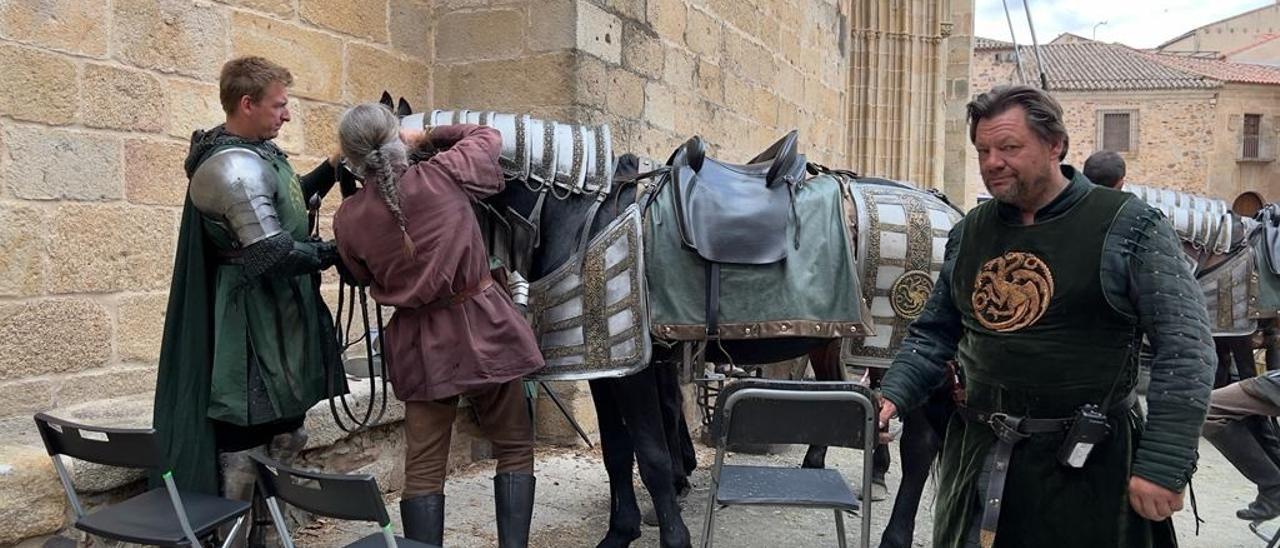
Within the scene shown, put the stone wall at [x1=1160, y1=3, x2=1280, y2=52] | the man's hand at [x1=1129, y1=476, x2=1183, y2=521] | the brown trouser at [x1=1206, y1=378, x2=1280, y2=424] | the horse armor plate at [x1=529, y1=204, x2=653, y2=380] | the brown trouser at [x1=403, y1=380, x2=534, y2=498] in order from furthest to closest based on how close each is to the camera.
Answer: the stone wall at [x1=1160, y1=3, x2=1280, y2=52] < the brown trouser at [x1=1206, y1=378, x2=1280, y2=424] < the horse armor plate at [x1=529, y1=204, x2=653, y2=380] < the brown trouser at [x1=403, y1=380, x2=534, y2=498] < the man's hand at [x1=1129, y1=476, x2=1183, y2=521]

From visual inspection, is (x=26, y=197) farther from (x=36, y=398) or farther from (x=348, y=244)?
(x=348, y=244)

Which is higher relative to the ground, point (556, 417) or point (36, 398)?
point (36, 398)

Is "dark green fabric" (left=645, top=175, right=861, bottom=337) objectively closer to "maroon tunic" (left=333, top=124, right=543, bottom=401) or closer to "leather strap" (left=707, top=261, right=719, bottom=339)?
"leather strap" (left=707, top=261, right=719, bottom=339)

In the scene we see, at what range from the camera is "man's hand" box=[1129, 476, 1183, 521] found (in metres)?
1.80

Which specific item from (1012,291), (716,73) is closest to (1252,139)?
(716,73)

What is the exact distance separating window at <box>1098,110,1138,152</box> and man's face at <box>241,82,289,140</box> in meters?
31.0

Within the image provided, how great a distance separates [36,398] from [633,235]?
7.28ft

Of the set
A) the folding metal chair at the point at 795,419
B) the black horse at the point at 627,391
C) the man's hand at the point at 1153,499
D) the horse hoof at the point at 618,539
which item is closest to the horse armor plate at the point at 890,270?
the black horse at the point at 627,391

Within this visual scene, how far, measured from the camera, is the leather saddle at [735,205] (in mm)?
3012

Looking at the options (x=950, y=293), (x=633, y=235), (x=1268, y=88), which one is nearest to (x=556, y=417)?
(x=633, y=235)

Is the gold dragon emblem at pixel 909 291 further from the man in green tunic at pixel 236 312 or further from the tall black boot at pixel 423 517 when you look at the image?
the man in green tunic at pixel 236 312

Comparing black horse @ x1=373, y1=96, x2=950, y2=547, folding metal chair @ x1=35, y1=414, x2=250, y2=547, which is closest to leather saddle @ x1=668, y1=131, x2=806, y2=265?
black horse @ x1=373, y1=96, x2=950, y2=547

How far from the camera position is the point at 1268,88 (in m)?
28.3

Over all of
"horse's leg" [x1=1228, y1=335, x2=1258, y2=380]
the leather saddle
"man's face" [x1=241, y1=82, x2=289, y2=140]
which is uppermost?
"man's face" [x1=241, y1=82, x2=289, y2=140]
